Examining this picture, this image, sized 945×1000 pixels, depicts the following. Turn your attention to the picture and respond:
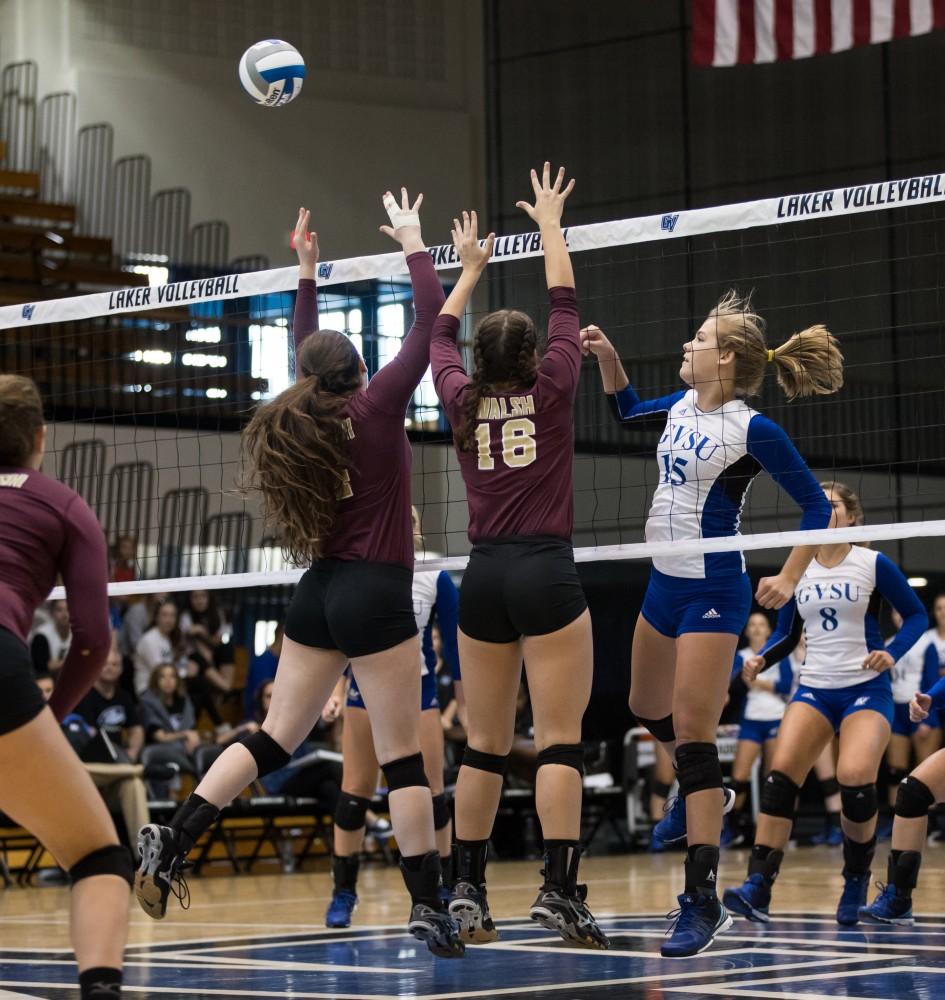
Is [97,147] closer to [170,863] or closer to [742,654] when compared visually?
[742,654]

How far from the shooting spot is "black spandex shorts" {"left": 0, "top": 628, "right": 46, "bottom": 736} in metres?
3.62

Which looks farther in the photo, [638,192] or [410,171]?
[410,171]

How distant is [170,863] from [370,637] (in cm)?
95

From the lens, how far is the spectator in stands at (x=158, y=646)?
566 inches

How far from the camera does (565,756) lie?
5.19 meters

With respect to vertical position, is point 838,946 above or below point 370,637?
below

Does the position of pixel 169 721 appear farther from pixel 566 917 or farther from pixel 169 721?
pixel 566 917

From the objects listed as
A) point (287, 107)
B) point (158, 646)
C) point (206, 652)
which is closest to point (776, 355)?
point (158, 646)

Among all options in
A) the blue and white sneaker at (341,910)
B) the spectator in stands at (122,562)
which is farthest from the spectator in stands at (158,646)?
the blue and white sneaker at (341,910)

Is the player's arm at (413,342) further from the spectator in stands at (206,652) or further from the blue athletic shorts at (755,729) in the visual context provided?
the blue athletic shorts at (755,729)

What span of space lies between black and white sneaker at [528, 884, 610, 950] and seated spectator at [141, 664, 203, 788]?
27.1 feet

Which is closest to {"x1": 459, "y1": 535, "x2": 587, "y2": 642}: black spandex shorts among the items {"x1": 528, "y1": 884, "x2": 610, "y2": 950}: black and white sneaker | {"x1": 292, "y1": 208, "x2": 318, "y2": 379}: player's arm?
{"x1": 528, "y1": 884, "x2": 610, "y2": 950}: black and white sneaker

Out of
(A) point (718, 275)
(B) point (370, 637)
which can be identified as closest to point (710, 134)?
(A) point (718, 275)

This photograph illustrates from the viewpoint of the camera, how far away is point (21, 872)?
1237cm
